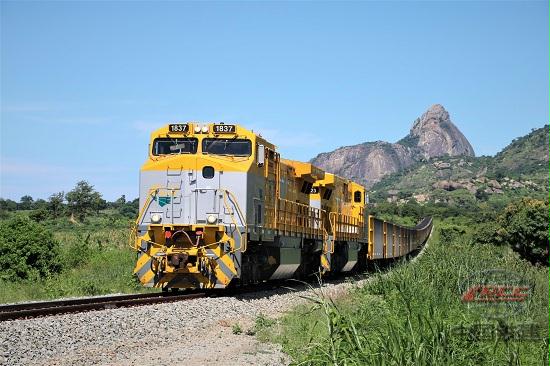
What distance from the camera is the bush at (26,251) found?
83.4 ft

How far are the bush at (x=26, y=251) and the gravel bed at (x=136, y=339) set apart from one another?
1297 cm

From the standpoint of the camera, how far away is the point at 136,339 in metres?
11.3

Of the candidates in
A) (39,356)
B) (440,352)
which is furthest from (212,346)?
(440,352)

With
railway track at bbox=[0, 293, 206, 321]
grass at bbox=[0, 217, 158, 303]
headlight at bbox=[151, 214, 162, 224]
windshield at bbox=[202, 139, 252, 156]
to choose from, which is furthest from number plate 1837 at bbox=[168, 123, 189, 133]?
grass at bbox=[0, 217, 158, 303]

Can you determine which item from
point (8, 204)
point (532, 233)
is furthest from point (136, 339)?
point (8, 204)

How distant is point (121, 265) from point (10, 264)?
4458mm

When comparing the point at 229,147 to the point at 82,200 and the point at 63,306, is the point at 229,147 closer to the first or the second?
the point at 63,306

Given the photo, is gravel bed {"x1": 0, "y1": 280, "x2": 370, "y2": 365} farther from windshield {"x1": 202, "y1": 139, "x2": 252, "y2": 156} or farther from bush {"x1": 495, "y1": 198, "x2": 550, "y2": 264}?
bush {"x1": 495, "y1": 198, "x2": 550, "y2": 264}

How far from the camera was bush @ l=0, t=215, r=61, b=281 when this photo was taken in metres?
25.4

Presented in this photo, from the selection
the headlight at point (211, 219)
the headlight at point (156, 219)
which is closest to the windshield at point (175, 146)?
the headlight at point (156, 219)

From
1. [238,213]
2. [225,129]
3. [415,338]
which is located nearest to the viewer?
[415,338]

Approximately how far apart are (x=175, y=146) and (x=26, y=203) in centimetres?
8785

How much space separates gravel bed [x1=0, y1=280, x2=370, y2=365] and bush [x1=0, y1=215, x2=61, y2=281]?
13.0m

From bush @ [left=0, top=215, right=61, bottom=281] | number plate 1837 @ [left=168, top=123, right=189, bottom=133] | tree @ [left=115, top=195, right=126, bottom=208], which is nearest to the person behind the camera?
number plate 1837 @ [left=168, top=123, right=189, bottom=133]
